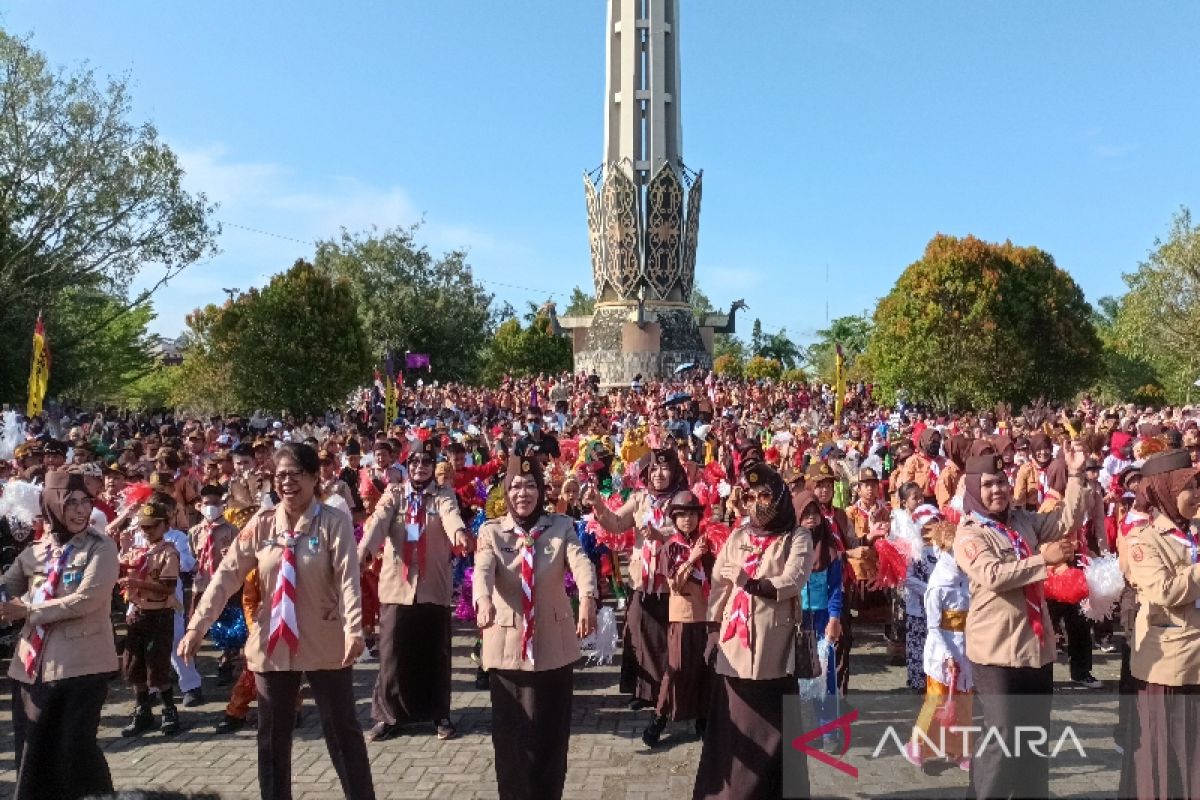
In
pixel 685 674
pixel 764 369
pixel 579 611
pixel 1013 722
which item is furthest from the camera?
pixel 764 369

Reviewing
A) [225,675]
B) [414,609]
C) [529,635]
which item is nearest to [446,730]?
[414,609]

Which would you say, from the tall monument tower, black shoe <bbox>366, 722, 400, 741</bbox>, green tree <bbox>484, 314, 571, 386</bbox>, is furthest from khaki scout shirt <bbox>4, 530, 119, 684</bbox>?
green tree <bbox>484, 314, 571, 386</bbox>

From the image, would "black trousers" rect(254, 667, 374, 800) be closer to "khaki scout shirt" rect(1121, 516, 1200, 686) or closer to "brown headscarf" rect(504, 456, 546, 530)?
"brown headscarf" rect(504, 456, 546, 530)

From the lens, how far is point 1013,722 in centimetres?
443

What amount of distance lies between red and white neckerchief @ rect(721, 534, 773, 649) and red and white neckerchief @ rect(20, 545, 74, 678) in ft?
10.5

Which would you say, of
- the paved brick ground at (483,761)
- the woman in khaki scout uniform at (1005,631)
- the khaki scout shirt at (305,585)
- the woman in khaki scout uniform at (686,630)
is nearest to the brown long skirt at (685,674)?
the woman in khaki scout uniform at (686,630)

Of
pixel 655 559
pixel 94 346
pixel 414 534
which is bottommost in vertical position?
pixel 655 559

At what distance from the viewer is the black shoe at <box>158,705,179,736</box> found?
6.66 m

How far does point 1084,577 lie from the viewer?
6.44 metres

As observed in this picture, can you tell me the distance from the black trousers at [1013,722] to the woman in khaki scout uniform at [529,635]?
189cm

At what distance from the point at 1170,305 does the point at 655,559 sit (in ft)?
109

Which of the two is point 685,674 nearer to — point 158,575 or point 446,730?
point 446,730

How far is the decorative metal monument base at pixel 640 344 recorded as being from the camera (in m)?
49.2

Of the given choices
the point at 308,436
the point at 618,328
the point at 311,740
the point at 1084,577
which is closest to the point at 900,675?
the point at 1084,577
